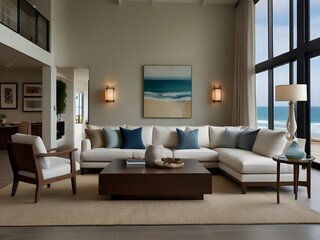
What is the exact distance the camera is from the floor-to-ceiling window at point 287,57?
225 inches

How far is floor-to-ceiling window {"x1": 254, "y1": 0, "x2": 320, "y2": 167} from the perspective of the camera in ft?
18.7

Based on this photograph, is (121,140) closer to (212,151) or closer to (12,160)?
(212,151)

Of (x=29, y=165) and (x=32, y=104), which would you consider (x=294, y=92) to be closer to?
(x=29, y=165)

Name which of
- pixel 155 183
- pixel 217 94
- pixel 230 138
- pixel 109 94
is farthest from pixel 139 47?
pixel 155 183

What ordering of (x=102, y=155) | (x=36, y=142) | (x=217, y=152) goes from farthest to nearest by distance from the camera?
1. (x=217, y=152)
2. (x=102, y=155)
3. (x=36, y=142)

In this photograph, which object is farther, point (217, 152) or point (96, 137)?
point (96, 137)

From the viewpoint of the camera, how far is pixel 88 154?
5.35 metres

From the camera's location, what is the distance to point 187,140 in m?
5.79

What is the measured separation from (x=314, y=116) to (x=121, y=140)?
3.82 metres

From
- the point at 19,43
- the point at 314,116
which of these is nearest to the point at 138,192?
the point at 314,116

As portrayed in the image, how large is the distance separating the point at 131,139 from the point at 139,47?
3.76m

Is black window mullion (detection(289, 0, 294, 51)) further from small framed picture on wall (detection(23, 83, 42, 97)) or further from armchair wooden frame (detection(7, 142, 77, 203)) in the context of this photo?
small framed picture on wall (detection(23, 83, 42, 97))

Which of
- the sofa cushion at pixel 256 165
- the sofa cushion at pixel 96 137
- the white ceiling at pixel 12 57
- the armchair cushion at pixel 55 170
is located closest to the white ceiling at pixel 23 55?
the white ceiling at pixel 12 57

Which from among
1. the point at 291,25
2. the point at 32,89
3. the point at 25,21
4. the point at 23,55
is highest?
the point at 25,21
